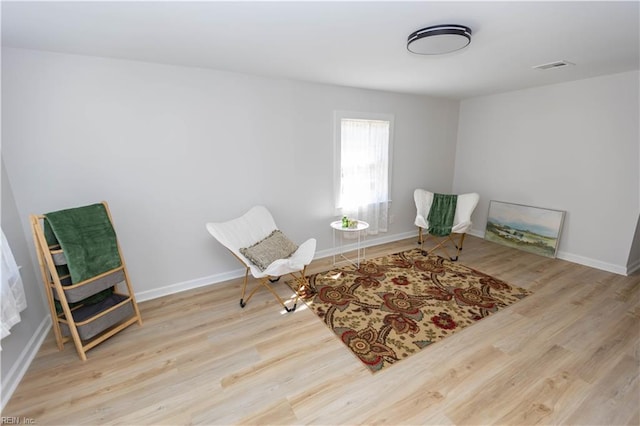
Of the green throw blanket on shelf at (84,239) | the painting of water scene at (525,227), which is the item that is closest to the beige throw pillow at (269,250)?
the green throw blanket on shelf at (84,239)

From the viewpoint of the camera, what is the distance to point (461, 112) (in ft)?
16.2

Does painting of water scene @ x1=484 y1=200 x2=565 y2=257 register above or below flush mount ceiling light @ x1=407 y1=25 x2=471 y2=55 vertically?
below

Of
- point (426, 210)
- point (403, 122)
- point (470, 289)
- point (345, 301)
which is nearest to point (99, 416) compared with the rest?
point (345, 301)

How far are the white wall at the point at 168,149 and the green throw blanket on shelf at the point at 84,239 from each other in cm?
44

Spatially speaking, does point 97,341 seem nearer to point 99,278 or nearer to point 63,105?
point 99,278

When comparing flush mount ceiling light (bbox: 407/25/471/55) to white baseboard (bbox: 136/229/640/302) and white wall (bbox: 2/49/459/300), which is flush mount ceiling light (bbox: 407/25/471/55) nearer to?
white wall (bbox: 2/49/459/300)

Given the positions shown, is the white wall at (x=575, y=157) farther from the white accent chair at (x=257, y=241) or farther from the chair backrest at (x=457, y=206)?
the white accent chair at (x=257, y=241)

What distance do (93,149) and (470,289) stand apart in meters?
4.04

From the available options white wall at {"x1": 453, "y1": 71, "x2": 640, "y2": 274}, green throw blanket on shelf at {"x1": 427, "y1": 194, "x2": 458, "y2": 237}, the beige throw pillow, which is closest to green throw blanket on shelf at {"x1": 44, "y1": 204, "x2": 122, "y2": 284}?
the beige throw pillow

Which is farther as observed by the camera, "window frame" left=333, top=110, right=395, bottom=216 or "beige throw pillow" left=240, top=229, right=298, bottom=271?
"window frame" left=333, top=110, right=395, bottom=216

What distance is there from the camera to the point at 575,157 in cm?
364

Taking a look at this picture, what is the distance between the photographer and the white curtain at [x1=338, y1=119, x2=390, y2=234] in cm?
392

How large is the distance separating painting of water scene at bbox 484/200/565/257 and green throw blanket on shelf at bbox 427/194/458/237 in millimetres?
936

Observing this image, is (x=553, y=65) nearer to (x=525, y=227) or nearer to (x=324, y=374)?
(x=525, y=227)
